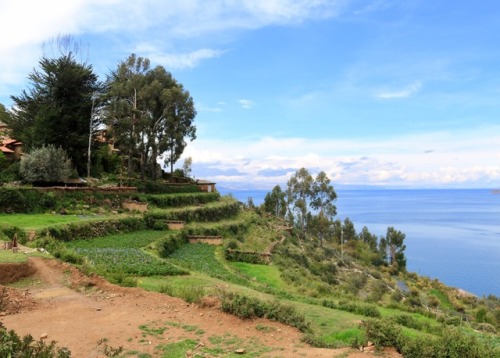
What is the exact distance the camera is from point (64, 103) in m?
40.2

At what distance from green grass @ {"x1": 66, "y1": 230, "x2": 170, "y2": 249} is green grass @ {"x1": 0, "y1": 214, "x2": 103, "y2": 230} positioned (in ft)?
6.61

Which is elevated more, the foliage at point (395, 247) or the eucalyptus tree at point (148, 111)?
the eucalyptus tree at point (148, 111)

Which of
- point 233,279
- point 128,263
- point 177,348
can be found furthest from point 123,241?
point 177,348

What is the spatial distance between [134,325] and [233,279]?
10.3m

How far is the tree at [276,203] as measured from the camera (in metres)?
70.1

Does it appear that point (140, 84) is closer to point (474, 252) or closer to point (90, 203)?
point (90, 203)

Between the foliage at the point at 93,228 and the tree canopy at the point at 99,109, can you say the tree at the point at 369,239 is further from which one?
the foliage at the point at 93,228

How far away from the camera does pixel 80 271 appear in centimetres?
1423

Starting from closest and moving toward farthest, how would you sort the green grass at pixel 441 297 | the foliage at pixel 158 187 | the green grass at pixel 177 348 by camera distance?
the green grass at pixel 177 348 → the foliage at pixel 158 187 → the green grass at pixel 441 297

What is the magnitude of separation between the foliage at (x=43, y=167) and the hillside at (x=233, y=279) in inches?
170

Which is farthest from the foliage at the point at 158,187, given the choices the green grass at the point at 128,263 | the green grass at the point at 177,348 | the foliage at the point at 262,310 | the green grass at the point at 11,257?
the green grass at the point at 177,348

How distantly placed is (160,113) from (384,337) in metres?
35.8

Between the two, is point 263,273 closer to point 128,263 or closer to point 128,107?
point 128,263

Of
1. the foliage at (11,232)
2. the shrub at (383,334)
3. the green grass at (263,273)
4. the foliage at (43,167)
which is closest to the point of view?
the shrub at (383,334)
